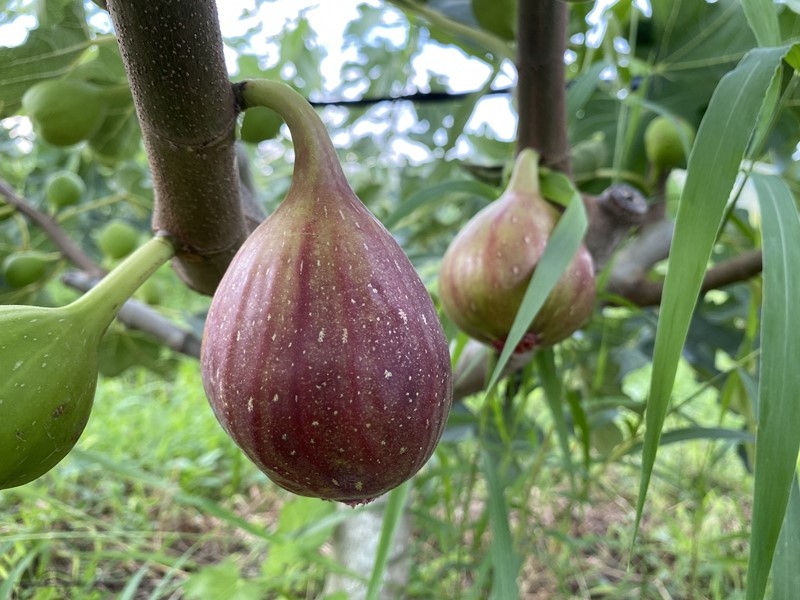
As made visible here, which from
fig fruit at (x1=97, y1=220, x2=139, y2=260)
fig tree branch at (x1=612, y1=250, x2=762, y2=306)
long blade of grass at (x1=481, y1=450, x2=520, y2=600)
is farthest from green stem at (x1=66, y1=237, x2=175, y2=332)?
fig fruit at (x1=97, y1=220, x2=139, y2=260)

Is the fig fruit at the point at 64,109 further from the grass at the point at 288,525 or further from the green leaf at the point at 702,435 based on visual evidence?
the green leaf at the point at 702,435

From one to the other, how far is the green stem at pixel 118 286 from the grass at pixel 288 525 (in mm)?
372

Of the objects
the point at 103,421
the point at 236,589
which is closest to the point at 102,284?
the point at 236,589

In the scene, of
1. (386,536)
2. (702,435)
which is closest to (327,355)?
(386,536)

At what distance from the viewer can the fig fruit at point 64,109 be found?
0.48 metres

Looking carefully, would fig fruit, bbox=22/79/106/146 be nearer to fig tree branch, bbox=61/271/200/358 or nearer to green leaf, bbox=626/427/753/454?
fig tree branch, bbox=61/271/200/358

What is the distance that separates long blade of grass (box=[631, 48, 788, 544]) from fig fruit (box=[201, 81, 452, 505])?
0.10m

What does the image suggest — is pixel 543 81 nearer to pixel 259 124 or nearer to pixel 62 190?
pixel 259 124

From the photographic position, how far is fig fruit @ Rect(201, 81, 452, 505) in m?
0.25

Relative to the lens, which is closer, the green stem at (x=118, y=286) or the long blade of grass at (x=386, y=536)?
the green stem at (x=118, y=286)

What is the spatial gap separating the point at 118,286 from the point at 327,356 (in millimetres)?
126

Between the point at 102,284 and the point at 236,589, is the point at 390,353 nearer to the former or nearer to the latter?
the point at 102,284

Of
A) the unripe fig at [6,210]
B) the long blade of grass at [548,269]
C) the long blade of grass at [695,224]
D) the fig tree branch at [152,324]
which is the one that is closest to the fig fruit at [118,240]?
the fig tree branch at [152,324]

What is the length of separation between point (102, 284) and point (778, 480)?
0.31m
